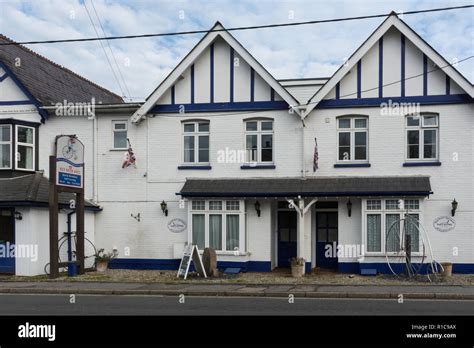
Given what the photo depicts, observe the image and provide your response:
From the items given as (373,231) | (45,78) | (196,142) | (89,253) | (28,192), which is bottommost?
(89,253)

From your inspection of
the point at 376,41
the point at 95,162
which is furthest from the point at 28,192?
the point at 376,41

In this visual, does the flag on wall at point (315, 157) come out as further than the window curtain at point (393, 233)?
Yes

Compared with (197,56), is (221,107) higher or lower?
lower

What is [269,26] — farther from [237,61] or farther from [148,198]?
[148,198]

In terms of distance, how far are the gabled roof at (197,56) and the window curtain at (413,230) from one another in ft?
18.6

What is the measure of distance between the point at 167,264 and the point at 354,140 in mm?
8315

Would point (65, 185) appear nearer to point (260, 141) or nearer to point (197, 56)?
point (197, 56)

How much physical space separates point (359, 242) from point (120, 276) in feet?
27.7

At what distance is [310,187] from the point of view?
20656mm

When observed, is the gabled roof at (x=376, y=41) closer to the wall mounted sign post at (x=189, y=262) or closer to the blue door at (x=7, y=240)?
the wall mounted sign post at (x=189, y=262)

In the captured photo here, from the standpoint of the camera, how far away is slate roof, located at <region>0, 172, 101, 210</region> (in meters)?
20.3

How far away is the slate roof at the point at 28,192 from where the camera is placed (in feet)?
66.6

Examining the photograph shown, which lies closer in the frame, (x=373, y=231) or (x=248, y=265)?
(x=373, y=231)

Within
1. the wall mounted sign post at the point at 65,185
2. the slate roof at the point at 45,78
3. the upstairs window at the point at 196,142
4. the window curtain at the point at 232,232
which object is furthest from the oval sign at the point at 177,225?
the slate roof at the point at 45,78
